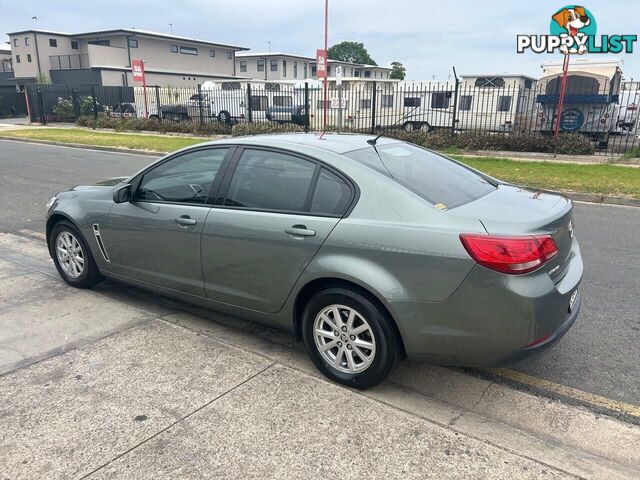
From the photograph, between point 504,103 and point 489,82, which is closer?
point 504,103

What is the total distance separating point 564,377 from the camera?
3463 millimetres

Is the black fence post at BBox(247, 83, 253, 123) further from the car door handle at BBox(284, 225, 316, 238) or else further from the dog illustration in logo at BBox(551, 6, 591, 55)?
the car door handle at BBox(284, 225, 316, 238)

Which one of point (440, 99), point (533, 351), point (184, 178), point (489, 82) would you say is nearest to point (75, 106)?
point (440, 99)

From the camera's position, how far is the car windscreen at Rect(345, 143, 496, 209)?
3287mm

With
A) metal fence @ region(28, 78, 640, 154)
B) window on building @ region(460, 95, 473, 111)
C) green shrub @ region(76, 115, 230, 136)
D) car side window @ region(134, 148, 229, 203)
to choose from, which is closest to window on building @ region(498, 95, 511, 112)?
metal fence @ region(28, 78, 640, 154)

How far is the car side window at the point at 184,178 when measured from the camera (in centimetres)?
392

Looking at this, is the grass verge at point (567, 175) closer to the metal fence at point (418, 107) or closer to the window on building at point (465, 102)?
the metal fence at point (418, 107)

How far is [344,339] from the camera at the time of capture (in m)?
3.23

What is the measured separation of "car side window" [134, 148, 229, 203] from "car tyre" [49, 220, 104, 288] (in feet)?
3.05

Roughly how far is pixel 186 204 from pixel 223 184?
1.24 feet

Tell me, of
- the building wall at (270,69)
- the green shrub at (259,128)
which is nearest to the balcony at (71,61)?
the building wall at (270,69)

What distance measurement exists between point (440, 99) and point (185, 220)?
61.1 feet

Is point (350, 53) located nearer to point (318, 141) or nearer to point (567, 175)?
point (567, 175)

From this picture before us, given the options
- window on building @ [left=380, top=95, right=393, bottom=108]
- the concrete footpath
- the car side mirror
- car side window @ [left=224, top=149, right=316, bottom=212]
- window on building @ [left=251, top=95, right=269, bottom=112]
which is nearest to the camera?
the concrete footpath
